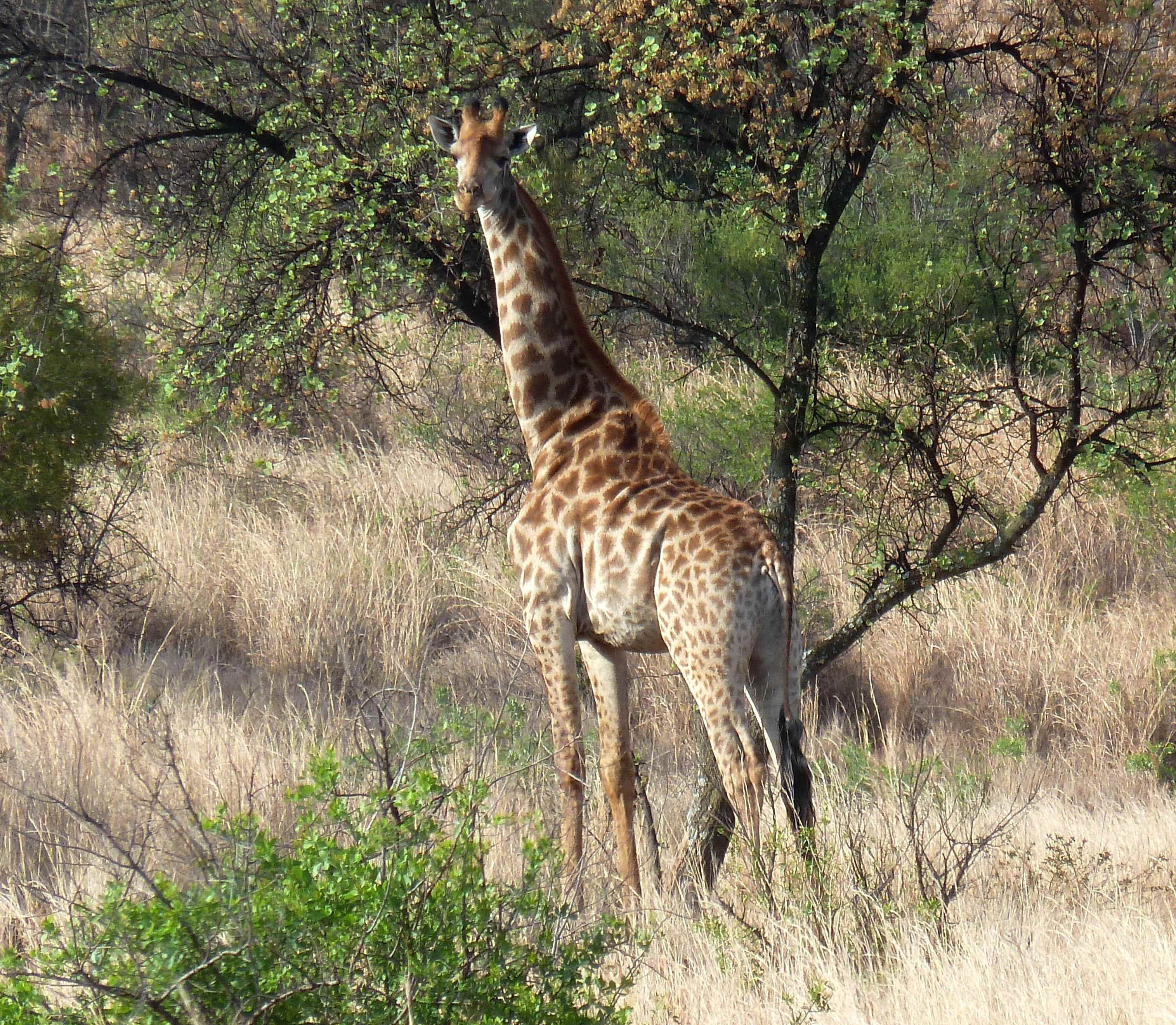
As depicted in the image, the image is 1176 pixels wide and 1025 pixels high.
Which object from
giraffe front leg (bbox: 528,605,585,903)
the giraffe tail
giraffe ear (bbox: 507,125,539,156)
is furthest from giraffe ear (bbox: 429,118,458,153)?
the giraffe tail

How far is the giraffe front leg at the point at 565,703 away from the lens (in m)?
5.91

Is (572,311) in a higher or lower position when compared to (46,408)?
higher

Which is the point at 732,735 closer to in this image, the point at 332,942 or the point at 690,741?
the point at 332,942

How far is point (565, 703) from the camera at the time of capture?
599cm

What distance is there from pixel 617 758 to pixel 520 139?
2.75 meters

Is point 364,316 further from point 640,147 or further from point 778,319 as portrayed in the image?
point 778,319

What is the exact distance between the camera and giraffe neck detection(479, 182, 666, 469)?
6.33 m

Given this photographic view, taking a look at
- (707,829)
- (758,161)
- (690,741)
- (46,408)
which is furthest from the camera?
(690,741)

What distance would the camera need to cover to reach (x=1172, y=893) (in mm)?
5594

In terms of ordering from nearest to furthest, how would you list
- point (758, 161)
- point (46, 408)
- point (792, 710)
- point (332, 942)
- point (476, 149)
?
point (332, 942), point (792, 710), point (476, 149), point (758, 161), point (46, 408)

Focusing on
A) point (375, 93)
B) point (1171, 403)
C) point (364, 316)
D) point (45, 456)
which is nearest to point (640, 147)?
point (375, 93)

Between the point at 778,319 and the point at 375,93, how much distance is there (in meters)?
9.96

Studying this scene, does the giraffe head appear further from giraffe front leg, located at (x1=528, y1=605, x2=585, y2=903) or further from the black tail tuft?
the black tail tuft

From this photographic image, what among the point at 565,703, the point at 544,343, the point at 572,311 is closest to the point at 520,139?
the point at 572,311
